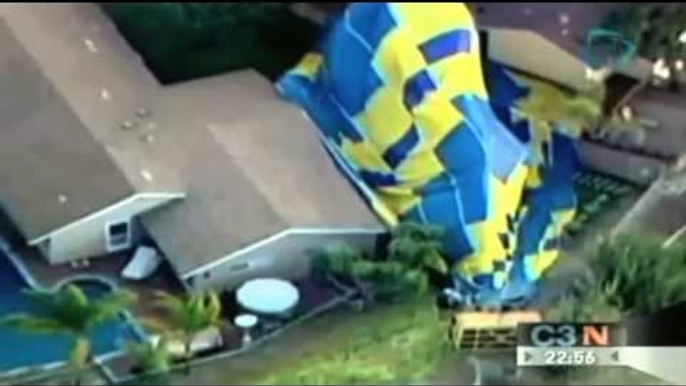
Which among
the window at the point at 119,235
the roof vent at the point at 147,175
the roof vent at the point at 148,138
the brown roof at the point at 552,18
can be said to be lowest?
the window at the point at 119,235

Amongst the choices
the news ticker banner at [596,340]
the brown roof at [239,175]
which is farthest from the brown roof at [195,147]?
the news ticker banner at [596,340]

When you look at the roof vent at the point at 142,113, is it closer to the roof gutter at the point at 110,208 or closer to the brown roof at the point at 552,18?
the roof gutter at the point at 110,208

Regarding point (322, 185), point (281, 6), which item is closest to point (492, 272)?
point (322, 185)

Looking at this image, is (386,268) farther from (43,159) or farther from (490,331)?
(43,159)

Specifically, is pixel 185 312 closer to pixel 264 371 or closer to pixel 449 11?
pixel 264 371

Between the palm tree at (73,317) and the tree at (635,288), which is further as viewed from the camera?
the tree at (635,288)
